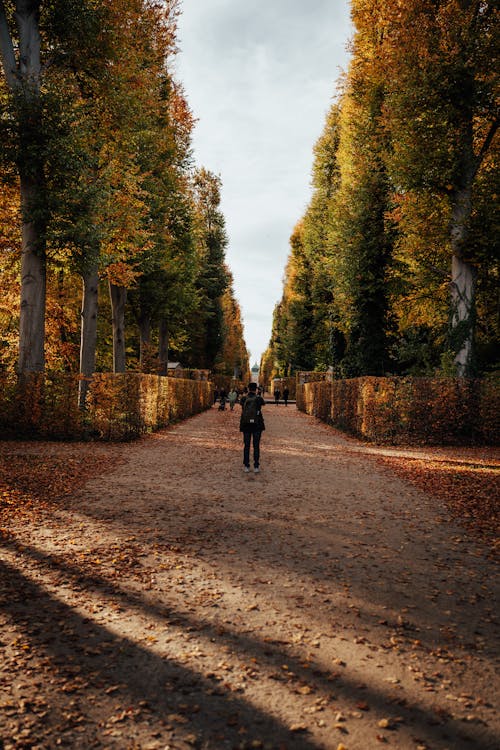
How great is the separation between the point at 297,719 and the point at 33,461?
9.25 meters

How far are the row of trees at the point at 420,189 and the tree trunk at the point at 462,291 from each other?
1.3 inches

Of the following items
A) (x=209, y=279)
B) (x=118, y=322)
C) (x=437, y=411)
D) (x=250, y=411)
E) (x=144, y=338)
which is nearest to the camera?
(x=250, y=411)

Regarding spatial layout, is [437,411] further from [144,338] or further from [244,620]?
[144,338]

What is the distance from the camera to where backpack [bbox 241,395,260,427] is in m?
10.6

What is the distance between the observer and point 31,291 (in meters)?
14.1

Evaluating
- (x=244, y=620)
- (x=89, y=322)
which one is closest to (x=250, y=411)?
(x=244, y=620)

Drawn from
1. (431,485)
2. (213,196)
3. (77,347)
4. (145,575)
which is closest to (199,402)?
(77,347)

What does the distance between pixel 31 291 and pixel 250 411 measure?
730 cm

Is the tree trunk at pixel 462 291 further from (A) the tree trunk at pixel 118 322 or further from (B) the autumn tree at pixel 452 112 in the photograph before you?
(A) the tree trunk at pixel 118 322

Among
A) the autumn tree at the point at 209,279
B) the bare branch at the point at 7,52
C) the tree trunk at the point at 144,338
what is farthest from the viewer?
the autumn tree at the point at 209,279

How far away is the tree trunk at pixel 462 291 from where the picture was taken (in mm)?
16266

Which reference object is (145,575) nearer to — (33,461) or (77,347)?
(33,461)

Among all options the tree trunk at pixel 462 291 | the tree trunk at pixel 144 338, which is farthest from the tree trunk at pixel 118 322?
the tree trunk at pixel 462 291

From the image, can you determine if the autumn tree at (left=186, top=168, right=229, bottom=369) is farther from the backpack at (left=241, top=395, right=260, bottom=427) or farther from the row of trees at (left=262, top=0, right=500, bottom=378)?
the backpack at (left=241, top=395, right=260, bottom=427)
